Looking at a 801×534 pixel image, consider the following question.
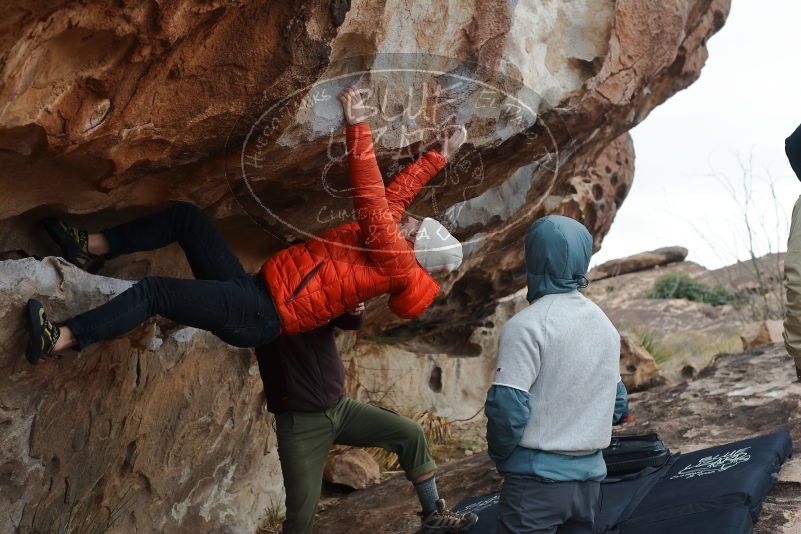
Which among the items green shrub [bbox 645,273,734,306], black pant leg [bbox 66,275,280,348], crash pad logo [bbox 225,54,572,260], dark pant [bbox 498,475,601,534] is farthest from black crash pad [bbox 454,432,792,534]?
green shrub [bbox 645,273,734,306]

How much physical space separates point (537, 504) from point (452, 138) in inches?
81.5

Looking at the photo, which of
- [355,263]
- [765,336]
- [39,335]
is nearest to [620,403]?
[355,263]

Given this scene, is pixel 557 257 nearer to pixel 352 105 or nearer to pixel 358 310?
pixel 352 105

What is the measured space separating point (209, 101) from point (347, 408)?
170cm

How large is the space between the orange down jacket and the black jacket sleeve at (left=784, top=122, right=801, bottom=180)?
1.77m

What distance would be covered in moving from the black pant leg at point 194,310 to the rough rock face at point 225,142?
314 mm

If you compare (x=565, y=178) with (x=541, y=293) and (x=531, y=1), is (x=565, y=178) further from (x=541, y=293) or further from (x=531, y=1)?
(x=541, y=293)

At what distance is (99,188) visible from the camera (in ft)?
12.4

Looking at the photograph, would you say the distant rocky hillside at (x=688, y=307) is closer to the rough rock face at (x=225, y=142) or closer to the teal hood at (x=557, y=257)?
the rough rock face at (x=225, y=142)

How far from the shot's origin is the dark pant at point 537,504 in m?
3.25

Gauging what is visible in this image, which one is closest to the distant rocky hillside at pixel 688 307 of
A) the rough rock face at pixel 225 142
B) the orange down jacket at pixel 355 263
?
the rough rock face at pixel 225 142

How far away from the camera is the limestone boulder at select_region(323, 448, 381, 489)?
6461mm

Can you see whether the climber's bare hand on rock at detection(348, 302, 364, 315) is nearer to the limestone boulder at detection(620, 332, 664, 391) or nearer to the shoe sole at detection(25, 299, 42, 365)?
the shoe sole at detection(25, 299, 42, 365)

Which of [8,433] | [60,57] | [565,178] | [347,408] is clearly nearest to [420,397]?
[565,178]
